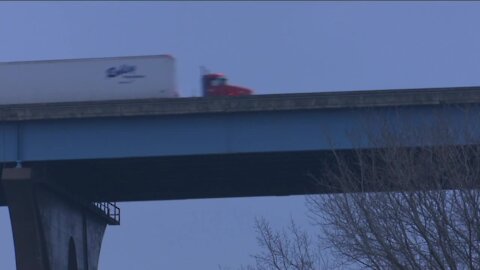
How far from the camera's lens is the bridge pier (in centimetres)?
A: 3722

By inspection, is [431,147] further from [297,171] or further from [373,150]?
[297,171]

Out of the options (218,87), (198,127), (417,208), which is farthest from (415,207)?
(218,87)

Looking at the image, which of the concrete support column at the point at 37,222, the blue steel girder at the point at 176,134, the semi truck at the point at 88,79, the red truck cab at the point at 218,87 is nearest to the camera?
the blue steel girder at the point at 176,134

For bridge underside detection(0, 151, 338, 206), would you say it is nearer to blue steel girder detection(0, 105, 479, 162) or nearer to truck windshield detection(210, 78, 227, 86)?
blue steel girder detection(0, 105, 479, 162)

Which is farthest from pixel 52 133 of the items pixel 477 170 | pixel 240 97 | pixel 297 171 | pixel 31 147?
pixel 477 170

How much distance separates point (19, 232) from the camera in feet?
124

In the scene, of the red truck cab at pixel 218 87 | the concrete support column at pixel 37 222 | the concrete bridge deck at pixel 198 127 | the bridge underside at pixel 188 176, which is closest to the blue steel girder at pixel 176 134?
the concrete bridge deck at pixel 198 127

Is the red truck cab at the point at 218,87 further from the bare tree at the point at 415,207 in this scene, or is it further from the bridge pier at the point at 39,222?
the bare tree at the point at 415,207

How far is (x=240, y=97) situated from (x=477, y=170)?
1285cm

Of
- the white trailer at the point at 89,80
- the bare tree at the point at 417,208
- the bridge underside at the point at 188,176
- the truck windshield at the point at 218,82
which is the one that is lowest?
the bare tree at the point at 417,208

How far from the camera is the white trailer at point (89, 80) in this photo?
38.8 meters

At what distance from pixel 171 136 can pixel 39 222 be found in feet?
19.2

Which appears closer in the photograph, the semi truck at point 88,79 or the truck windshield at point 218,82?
the semi truck at point 88,79

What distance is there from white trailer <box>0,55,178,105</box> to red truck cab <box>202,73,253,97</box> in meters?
4.44
